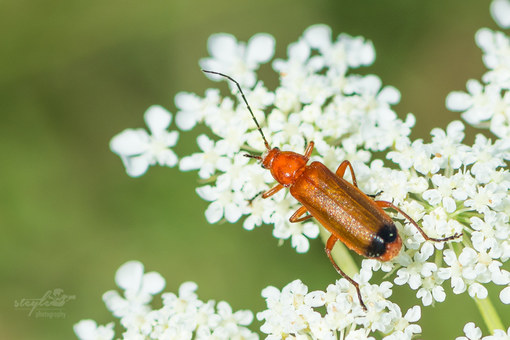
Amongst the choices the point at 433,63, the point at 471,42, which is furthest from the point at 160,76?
the point at 471,42

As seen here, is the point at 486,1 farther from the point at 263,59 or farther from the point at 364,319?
the point at 364,319

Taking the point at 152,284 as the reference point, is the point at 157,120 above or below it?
above

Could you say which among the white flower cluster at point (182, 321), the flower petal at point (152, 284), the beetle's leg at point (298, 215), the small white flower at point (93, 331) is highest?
the flower petal at point (152, 284)

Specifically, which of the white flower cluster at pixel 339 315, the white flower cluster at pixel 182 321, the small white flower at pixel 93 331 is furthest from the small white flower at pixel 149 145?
the white flower cluster at pixel 339 315

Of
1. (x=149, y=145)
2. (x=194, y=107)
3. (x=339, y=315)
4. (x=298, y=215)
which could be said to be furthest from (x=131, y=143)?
(x=339, y=315)

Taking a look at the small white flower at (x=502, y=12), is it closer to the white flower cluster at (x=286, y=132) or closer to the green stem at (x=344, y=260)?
the white flower cluster at (x=286, y=132)

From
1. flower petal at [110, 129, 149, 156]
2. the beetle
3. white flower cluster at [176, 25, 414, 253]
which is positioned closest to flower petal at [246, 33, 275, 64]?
white flower cluster at [176, 25, 414, 253]

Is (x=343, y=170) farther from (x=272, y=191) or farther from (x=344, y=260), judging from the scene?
(x=344, y=260)
